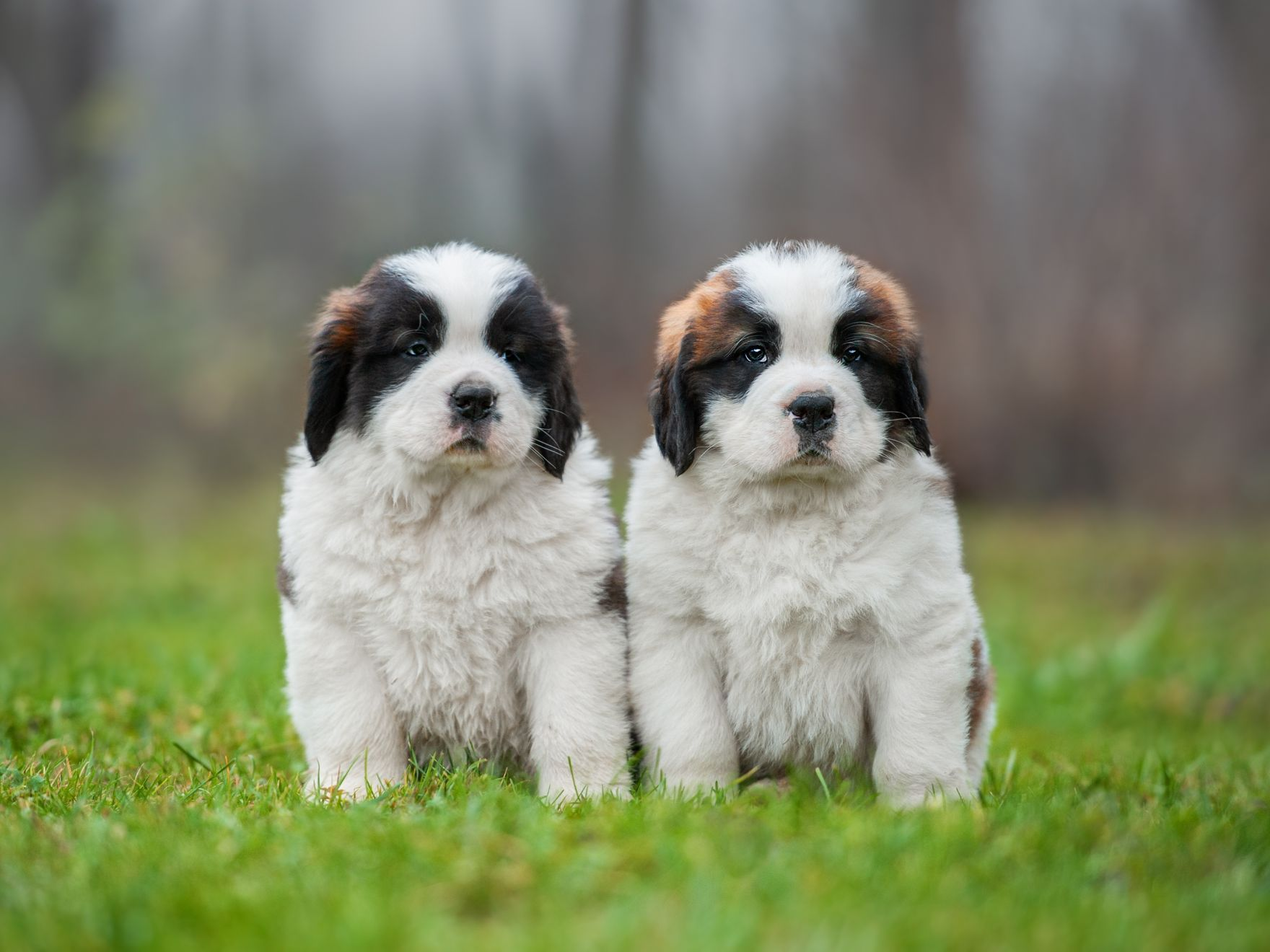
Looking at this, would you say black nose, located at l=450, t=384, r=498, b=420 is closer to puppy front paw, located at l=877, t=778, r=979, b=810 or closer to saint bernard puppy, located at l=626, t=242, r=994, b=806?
saint bernard puppy, located at l=626, t=242, r=994, b=806

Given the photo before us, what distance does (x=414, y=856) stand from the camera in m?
2.92

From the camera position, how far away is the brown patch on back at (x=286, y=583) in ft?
→ 13.7

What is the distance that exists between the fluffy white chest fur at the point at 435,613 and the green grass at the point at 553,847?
0.78ft

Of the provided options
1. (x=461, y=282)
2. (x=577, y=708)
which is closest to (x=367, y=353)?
(x=461, y=282)

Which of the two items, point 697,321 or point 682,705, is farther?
point 697,321

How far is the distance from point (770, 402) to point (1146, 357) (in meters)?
9.85

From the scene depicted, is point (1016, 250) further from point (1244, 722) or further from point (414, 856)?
point (414, 856)

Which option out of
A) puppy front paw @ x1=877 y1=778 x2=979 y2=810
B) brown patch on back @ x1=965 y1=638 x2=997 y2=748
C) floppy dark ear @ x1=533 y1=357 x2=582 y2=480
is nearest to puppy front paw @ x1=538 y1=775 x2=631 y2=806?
puppy front paw @ x1=877 y1=778 x2=979 y2=810

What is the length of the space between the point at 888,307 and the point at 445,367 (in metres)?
1.46

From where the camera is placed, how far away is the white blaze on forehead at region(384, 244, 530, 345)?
13.6 ft

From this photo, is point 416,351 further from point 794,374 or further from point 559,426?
point 794,374

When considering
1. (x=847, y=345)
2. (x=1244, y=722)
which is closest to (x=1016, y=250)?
(x=1244, y=722)

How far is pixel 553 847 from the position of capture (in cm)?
295

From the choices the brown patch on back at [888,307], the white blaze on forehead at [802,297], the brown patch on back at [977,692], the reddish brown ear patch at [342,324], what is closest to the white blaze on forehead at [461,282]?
the reddish brown ear patch at [342,324]
